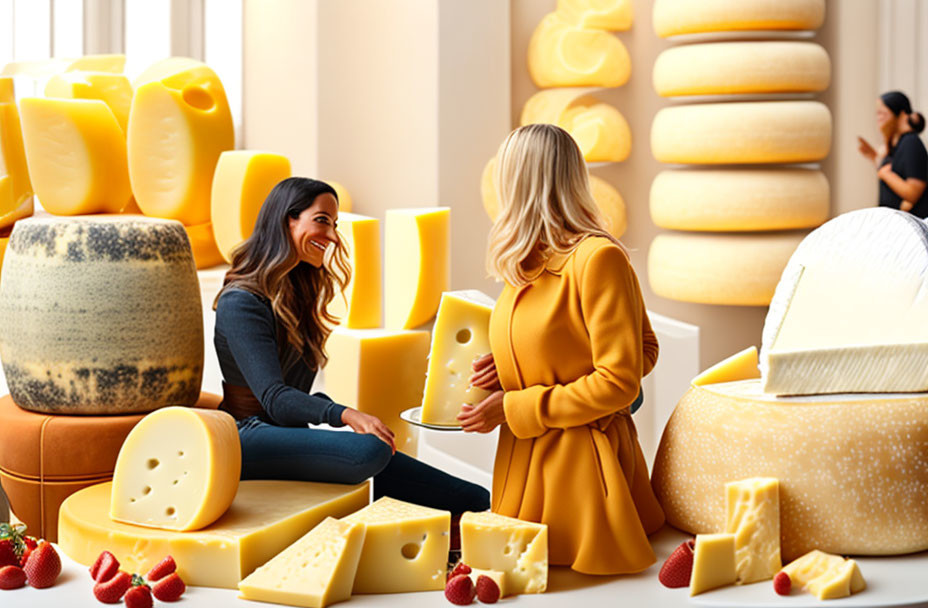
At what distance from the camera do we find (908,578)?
1783 millimetres

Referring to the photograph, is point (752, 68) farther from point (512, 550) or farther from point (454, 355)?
point (512, 550)

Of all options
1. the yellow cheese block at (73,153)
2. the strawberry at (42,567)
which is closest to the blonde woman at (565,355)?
the strawberry at (42,567)

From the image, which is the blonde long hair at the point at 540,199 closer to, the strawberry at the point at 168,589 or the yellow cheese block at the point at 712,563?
the yellow cheese block at the point at 712,563

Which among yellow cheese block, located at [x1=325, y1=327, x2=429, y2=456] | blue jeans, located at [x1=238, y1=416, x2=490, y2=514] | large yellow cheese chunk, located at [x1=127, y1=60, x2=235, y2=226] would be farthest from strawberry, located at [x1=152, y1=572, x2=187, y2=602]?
large yellow cheese chunk, located at [x1=127, y1=60, x2=235, y2=226]

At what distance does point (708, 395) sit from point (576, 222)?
436 mm

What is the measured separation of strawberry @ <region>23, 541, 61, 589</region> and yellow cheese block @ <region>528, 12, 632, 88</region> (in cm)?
312

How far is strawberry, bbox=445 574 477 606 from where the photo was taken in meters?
1.70

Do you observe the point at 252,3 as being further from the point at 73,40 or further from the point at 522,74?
the point at 522,74

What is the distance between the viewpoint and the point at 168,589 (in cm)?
173

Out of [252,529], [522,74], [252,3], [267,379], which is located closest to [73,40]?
[252,3]

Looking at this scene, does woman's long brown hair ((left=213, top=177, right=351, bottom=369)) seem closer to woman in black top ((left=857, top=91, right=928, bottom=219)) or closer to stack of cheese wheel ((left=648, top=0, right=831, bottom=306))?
stack of cheese wheel ((left=648, top=0, right=831, bottom=306))

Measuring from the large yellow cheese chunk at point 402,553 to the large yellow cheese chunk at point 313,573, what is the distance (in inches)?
1.2

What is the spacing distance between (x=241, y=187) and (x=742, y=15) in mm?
1922

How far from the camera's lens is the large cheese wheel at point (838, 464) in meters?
1.83
